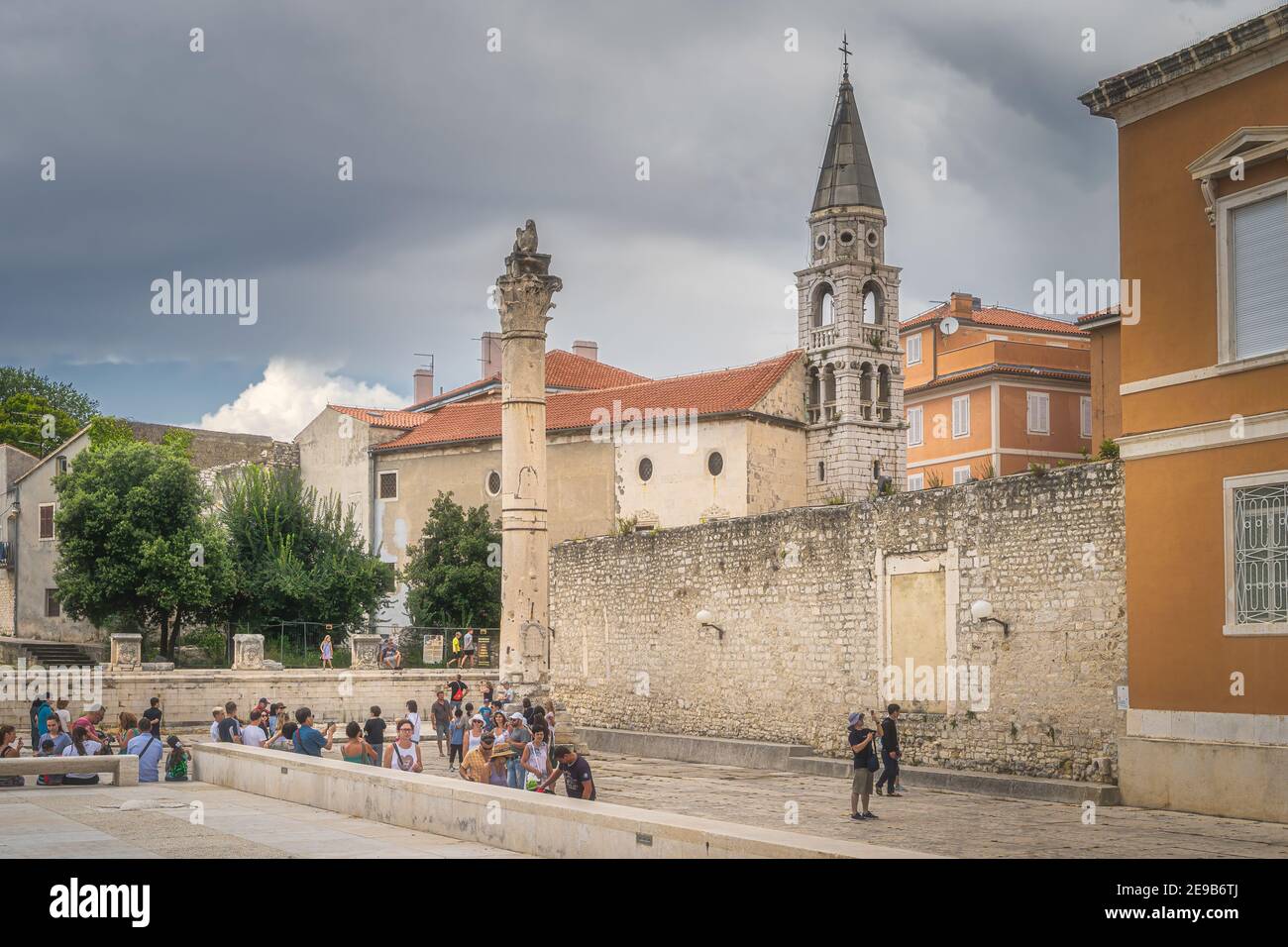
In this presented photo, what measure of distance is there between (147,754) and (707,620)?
39.7 ft

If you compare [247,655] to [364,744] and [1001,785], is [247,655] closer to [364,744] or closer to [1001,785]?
[364,744]

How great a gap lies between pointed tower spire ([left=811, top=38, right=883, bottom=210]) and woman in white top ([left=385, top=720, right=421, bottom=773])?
4583cm

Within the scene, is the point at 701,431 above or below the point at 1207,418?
above

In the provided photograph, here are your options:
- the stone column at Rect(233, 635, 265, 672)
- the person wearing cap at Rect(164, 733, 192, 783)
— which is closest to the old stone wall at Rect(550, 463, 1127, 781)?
the stone column at Rect(233, 635, 265, 672)

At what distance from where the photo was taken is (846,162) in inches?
2429

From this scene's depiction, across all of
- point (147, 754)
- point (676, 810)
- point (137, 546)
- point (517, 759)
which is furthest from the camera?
point (137, 546)

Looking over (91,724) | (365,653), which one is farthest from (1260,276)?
(365,653)

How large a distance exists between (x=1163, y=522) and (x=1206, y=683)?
2087 mm

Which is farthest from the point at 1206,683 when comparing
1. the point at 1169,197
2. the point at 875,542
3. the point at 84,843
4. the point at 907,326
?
the point at 907,326

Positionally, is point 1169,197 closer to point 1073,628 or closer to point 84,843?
point 1073,628

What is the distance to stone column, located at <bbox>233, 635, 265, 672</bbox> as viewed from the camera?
3819 centimetres

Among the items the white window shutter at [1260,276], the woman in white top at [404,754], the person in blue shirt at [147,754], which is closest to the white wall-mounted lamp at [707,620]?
the woman in white top at [404,754]

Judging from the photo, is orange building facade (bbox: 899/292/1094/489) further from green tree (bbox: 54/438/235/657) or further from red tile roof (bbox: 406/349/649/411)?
green tree (bbox: 54/438/235/657)

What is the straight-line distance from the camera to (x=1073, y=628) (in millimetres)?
20141
